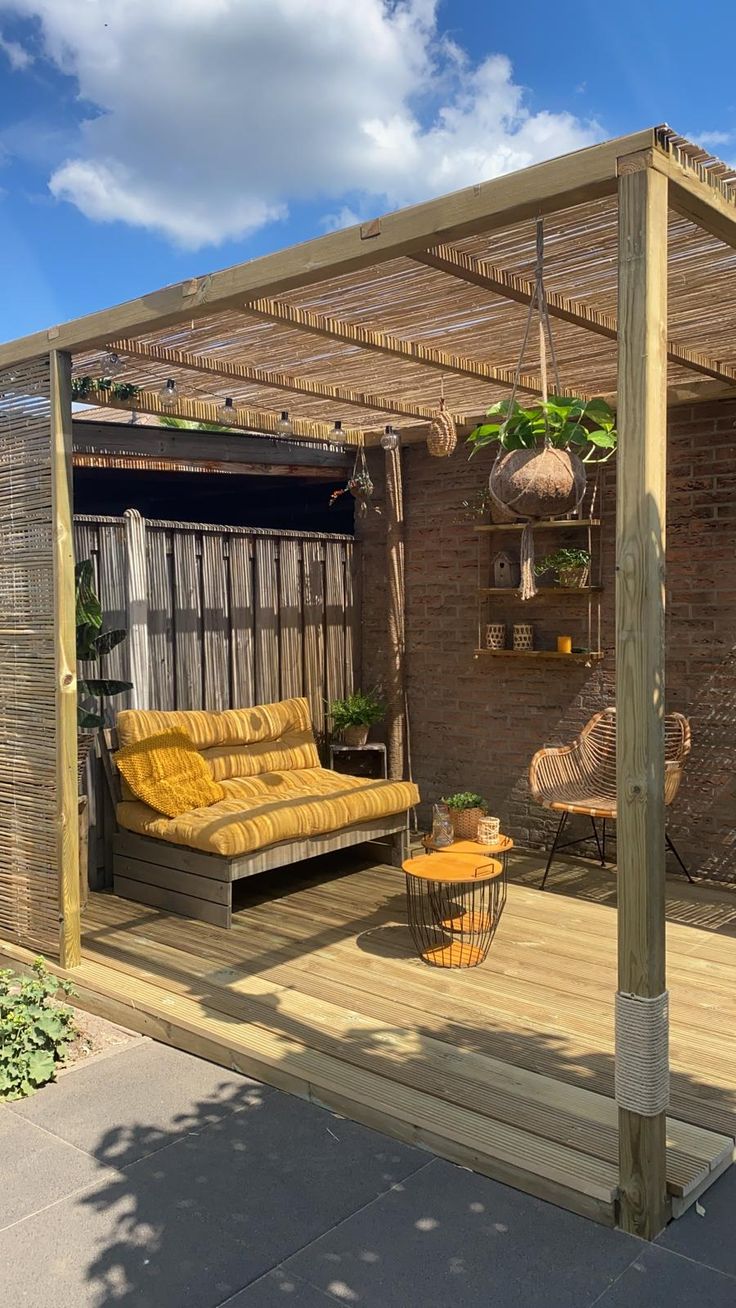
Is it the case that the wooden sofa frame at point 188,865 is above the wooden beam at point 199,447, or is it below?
below

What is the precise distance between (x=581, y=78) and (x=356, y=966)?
2049 centimetres

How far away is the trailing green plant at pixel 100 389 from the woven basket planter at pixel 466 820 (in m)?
3.03

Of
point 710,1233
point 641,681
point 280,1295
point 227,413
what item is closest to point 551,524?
point 227,413

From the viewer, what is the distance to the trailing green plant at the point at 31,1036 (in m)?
3.48

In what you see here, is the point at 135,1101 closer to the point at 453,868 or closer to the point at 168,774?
the point at 453,868

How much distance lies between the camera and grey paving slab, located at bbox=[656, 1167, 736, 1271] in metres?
2.50

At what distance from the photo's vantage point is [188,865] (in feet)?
17.4

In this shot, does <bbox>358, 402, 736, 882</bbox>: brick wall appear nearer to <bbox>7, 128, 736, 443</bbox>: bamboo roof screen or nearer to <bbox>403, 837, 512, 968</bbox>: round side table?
<bbox>7, 128, 736, 443</bbox>: bamboo roof screen

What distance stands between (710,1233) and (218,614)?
4.67 metres

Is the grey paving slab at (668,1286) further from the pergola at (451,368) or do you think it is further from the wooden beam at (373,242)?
the wooden beam at (373,242)

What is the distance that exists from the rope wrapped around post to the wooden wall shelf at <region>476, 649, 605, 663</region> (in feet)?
12.5

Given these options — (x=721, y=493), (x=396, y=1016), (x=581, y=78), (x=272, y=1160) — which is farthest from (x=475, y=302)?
(x=581, y=78)

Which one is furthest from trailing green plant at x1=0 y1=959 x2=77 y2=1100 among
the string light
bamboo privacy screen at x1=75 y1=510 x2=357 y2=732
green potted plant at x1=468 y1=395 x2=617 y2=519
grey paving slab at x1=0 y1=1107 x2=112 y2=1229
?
the string light

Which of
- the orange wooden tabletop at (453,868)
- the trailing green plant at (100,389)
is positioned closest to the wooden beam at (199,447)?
the trailing green plant at (100,389)
